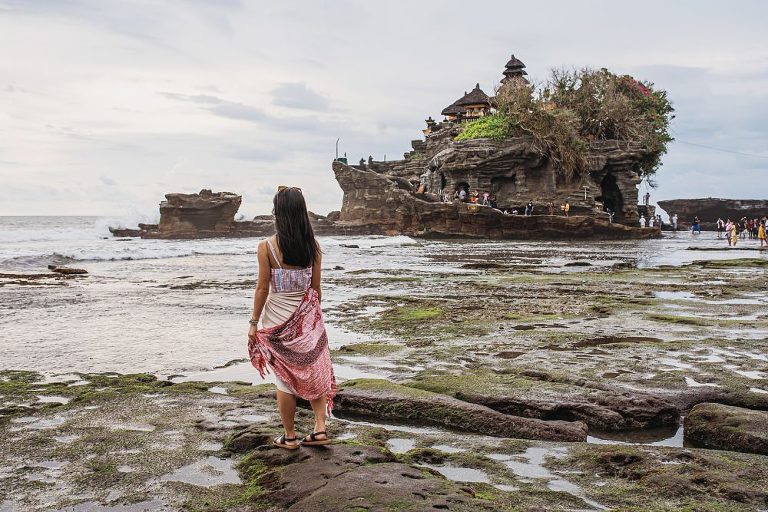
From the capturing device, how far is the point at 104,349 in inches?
361

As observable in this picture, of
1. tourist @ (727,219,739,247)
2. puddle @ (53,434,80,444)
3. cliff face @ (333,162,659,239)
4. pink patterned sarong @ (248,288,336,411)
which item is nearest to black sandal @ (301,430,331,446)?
pink patterned sarong @ (248,288,336,411)

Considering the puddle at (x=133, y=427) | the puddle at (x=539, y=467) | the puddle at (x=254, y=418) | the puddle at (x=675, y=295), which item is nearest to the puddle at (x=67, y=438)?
the puddle at (x=133, y=427)

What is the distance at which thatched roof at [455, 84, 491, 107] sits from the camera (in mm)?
66625

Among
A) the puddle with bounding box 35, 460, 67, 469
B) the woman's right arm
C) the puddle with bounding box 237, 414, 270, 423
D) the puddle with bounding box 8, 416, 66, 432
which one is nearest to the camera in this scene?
the puddle with bounding box 35, 460, 67, 469

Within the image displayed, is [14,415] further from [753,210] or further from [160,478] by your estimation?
[753,210]

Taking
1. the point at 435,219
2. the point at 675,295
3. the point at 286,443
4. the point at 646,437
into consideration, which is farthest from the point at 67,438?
the point at 435,219

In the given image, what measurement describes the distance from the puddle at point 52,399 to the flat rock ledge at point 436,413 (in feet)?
7.91

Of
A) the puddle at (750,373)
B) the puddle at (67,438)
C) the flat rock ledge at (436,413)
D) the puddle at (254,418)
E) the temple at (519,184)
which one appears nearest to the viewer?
the puddle at (67,438)

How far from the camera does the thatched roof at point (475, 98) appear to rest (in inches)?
2623

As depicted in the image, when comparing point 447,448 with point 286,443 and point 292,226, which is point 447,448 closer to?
point 286,443

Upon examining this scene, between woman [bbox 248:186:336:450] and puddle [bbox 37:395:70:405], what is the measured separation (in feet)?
7.98

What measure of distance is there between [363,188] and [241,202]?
13194mm

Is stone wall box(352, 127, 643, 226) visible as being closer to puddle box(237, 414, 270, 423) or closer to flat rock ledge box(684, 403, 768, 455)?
flat rock ledge box(684, 403, 768, 455)

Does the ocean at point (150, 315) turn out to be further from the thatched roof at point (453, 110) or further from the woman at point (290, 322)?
the thatched roof at point (453, 110)
